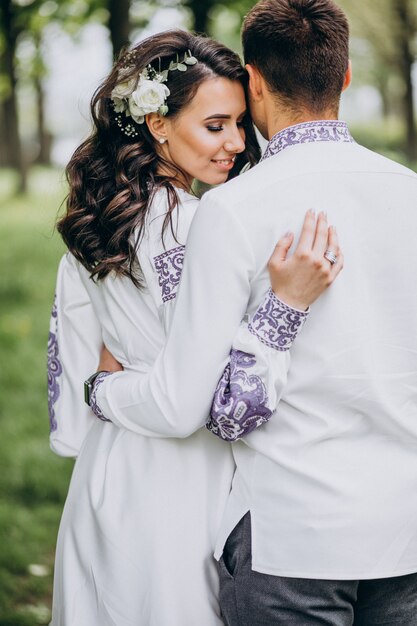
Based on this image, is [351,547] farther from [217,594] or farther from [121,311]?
[121,311]

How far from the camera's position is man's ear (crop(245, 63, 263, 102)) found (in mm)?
2105

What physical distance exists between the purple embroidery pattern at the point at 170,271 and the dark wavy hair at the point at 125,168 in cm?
7

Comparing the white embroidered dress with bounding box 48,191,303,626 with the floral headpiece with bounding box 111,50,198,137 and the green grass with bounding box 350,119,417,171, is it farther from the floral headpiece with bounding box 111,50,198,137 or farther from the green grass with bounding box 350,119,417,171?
the green grass with bounding box 350,119,417,171

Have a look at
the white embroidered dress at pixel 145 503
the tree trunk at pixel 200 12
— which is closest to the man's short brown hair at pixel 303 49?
the white embroidered dress at pixel 145 503

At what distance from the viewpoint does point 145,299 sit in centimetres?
227

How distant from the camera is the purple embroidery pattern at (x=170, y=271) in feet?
7.12

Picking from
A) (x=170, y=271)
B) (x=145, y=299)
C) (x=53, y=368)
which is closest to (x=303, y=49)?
(x=170, y=271)

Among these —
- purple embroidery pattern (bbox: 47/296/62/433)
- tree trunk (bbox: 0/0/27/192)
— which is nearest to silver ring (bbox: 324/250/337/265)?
purple embroidery pattern (bbox: 47/296/62/433)

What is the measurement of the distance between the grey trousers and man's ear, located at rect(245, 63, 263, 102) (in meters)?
1.05

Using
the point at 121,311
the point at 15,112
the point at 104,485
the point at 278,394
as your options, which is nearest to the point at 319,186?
the point at 278,394

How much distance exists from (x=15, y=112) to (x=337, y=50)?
1372 centimetres

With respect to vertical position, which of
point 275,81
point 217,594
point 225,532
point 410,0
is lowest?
point 217,594

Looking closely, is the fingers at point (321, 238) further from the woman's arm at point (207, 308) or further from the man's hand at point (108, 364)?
the man's hand at point (108, 364)

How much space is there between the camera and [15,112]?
48.9ft
